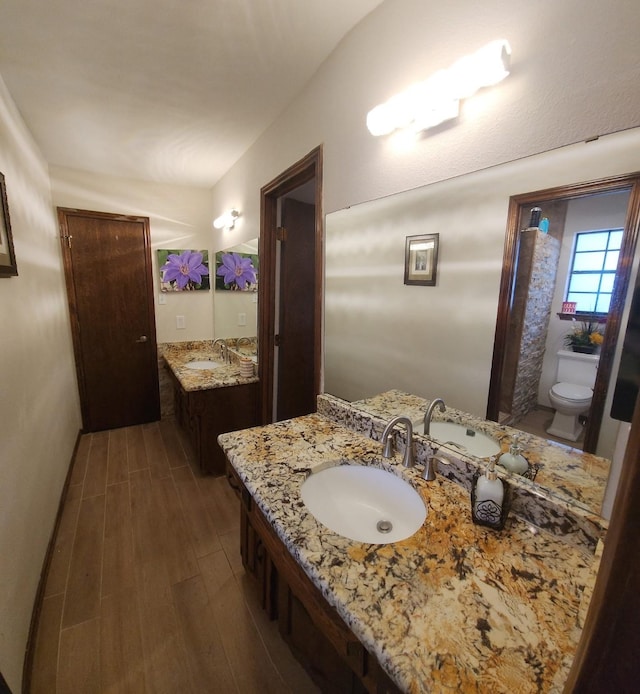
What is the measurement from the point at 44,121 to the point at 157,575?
2.78 metres

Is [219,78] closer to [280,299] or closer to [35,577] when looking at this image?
[280,299]

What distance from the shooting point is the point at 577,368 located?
81 cm

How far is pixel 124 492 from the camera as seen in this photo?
223 centimetres

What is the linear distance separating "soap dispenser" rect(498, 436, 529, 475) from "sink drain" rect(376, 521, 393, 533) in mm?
402

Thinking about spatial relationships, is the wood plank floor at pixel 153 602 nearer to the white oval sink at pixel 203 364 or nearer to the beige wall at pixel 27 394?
the beige wall at pixel 27 394

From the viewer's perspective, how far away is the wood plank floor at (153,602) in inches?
46.8

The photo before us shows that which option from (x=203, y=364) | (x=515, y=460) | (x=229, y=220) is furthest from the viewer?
(x=203, y=364)

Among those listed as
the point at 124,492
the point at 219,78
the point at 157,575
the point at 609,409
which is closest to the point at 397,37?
the point at 219,78

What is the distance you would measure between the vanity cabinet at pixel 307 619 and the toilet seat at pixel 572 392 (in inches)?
30.6

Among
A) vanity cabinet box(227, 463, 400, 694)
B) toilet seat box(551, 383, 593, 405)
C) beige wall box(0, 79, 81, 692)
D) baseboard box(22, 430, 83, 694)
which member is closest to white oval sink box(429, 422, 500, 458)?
toilet seat box(551, 383, 593, 405)

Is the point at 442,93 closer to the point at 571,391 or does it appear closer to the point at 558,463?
the point at 571,391

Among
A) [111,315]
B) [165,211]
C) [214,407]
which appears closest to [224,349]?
[214,407]

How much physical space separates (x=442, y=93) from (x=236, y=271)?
2312 mm

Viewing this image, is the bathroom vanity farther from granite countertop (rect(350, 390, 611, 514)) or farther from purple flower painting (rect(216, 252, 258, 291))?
granite countertop (rect(350, 390, 611, 514))
